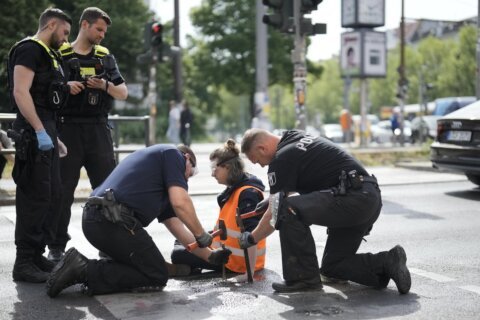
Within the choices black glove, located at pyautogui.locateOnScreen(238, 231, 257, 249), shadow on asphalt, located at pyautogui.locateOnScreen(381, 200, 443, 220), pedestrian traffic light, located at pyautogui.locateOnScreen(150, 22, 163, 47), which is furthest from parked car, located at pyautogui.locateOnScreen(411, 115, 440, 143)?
black glove, located at pyautogui.locateOnScreen(238, 231, 257, 249)

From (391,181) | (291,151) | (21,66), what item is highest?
(21,66)

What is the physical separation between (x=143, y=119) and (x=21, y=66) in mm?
6910

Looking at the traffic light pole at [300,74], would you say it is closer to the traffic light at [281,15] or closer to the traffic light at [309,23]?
the traffic light at [309,23]

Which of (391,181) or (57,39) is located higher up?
(57,39)

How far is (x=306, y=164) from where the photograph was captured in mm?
5020

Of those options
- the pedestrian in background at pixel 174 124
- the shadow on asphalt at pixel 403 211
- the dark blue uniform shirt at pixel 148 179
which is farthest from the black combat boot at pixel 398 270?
the pedestrian in background at pixel 174 124

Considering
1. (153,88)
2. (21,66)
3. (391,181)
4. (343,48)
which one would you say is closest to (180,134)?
(153,88)

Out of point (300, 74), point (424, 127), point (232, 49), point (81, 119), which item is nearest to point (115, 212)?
point (81, 119)

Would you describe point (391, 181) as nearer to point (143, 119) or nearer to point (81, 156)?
point (143, 119)

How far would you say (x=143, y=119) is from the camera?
12.1 meters

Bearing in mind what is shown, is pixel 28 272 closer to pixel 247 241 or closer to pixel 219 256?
pixel 219 256

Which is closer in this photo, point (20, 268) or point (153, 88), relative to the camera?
point (20, 268)

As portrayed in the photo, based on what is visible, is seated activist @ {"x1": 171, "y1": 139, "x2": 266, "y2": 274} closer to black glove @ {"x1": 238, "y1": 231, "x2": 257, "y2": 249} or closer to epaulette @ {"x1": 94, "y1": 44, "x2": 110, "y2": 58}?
black glove @ {"x1": 238, "y1": 231, "x2": 257, "y2": 249}

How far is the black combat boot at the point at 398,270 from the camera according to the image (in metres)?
5.01
